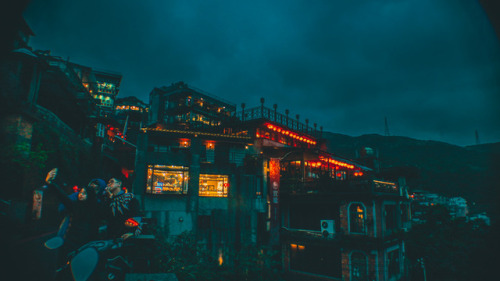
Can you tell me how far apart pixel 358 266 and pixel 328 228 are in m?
3.99

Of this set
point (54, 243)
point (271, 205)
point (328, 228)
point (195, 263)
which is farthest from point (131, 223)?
point (328, 228)

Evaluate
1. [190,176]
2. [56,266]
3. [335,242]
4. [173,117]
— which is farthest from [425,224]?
[173,117]

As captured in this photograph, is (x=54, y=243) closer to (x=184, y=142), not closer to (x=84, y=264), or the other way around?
(x=84, y=264)

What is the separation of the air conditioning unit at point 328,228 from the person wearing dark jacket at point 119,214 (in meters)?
21.6

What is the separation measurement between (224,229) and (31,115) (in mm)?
17355

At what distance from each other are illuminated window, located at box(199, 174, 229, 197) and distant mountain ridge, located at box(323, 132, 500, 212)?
18818 millimetres

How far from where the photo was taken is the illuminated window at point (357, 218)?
75.7 ft

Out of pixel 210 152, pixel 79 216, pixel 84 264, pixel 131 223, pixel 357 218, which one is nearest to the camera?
pixel 84 264

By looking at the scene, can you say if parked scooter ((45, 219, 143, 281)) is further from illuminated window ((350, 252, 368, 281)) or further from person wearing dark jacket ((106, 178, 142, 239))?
illuminated window ((350, 252, 368, 281))

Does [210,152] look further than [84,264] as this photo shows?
Yes

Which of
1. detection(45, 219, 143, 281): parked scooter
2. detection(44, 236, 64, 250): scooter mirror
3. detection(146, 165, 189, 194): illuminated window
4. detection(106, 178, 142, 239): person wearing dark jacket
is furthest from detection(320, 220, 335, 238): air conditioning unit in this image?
detection(44, 236, 64, 250): scooter mirror

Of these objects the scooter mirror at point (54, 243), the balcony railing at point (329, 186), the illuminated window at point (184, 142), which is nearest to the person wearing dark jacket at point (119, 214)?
the scooter mirror at point (54, 243)

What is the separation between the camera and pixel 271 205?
25.2 meters

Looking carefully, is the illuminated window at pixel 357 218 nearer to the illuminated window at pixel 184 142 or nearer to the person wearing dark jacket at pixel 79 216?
the illuminated window at pixel 184 142
